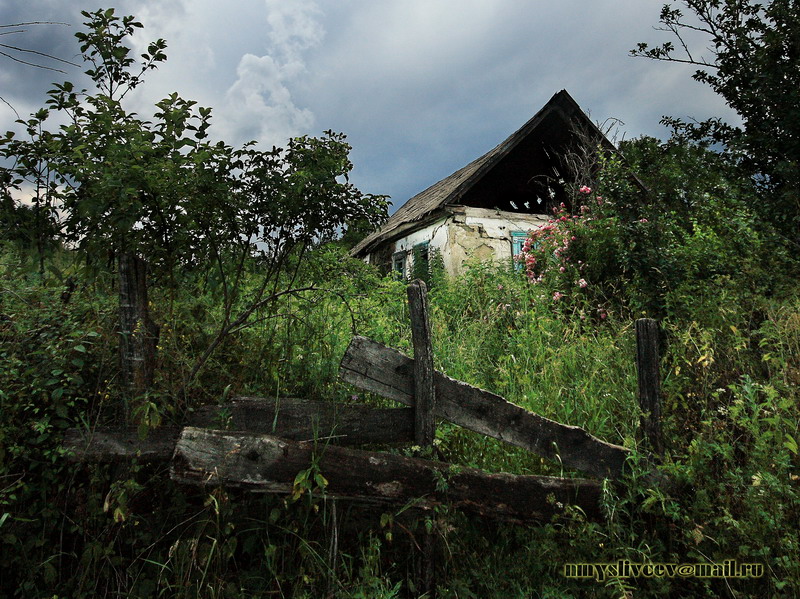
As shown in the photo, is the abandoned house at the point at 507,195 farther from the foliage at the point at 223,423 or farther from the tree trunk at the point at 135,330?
the tree trunk at the point at 135,330

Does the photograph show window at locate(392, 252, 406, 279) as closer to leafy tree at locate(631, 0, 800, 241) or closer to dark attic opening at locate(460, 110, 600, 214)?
dark attic opening at locate(460, 110, 600, 214)

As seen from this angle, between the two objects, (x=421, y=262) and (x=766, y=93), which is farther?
(x=421, y=262)

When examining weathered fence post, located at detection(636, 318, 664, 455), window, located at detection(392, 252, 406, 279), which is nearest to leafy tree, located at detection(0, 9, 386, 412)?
weathered fence post, located at detection(636, 318, 664, 455)

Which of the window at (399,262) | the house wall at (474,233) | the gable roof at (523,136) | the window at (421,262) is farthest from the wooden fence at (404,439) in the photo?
the window at (399,262)

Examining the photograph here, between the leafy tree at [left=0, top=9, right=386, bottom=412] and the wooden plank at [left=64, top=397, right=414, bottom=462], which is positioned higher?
the leafy tree at [left=0, top=9, right=386, bottom=412]

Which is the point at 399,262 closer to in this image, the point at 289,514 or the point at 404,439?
the point at 404,439

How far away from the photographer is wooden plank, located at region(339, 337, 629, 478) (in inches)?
105

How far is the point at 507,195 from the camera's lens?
12.1 m

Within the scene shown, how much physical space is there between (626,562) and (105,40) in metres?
4.21

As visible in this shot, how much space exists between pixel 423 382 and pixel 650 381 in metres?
1.34

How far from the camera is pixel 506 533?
295 cm

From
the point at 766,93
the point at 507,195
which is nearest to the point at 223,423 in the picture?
the point at 766,93

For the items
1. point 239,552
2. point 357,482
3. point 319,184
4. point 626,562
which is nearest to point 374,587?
point 357,482

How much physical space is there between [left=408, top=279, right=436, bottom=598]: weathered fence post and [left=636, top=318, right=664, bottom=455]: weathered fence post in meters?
1.23
